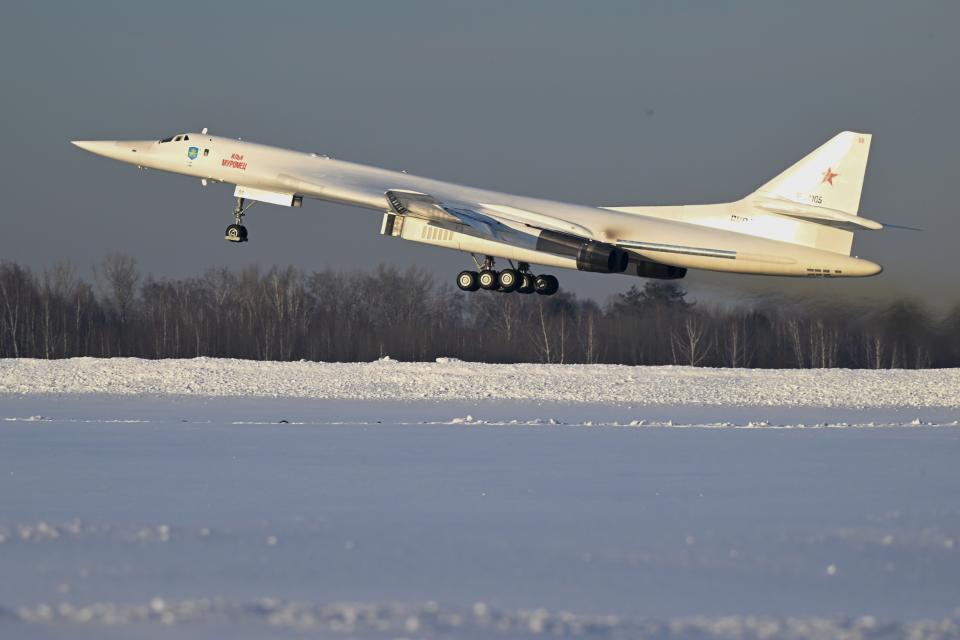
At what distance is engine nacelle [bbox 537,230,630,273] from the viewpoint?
2048cm

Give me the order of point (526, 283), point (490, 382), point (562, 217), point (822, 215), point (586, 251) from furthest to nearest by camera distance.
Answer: point (490, 382)
point (526, 283)
point (562, 217)
point (586, 251)
point (822, 215)

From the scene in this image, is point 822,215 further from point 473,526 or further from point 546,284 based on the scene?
point 473,526

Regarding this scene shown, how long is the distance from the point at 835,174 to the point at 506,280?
5.69 metres

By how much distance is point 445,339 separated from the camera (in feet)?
140

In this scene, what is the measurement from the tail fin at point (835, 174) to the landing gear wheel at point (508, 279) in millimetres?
4787

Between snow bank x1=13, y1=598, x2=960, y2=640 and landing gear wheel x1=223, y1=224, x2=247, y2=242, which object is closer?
snow bank x1=13, y1=598, x2=960, y2=640

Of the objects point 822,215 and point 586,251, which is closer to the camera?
point 822,215

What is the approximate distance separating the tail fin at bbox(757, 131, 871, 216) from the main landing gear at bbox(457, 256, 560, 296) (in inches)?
179

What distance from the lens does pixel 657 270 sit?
21.3 m

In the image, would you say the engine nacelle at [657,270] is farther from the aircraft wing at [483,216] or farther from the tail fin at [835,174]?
the tail fin at [835,174]

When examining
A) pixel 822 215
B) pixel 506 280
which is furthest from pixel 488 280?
pixel 822 215

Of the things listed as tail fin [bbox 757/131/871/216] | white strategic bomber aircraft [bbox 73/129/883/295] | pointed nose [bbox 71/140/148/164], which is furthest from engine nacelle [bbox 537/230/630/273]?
pointed nose [bbox 71/140/148/164]

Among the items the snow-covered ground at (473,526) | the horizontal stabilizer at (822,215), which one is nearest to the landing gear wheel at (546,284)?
the horizontal stabilizer at (822,215)

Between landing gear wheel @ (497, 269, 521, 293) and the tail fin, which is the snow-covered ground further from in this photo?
landing gear wheel @ (497, 269, 521, 293)
